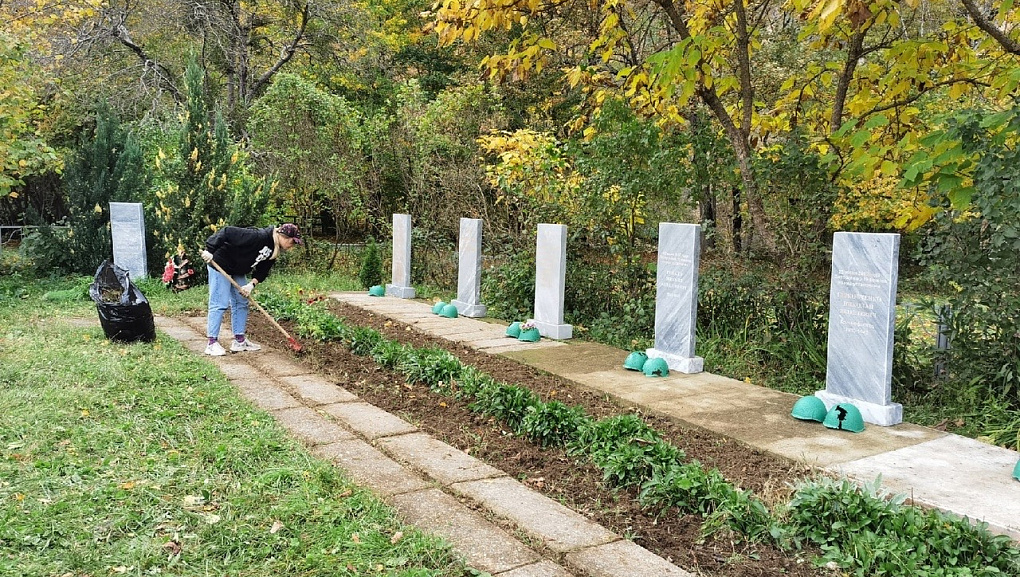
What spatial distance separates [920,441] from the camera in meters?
5.03

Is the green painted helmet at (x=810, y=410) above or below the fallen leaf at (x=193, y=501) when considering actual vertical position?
above

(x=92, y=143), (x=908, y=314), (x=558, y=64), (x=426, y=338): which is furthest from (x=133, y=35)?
(x=908, y=314)

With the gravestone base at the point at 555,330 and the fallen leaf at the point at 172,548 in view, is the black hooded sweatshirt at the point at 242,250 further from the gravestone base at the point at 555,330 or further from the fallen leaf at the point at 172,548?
the fallen leaf at the point at 172,548

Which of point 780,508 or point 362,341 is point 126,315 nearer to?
point 362,341

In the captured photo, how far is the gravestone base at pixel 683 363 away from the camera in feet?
22.8

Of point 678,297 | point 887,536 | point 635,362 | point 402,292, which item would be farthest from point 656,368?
point 402,292

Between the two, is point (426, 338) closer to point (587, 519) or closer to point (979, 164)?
point (587, 519)

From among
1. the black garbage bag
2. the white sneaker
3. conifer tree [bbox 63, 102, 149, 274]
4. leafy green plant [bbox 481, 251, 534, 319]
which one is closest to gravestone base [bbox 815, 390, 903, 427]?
leafy green plant [bbox 481, 251, 534, 319]

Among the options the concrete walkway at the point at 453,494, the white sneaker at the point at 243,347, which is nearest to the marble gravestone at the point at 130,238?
the white sneaker at the point at 243,347

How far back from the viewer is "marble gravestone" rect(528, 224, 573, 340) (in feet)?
Answer: 27.7

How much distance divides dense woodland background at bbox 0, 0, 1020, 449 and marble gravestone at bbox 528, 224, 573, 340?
566 mm

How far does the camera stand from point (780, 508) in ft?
12.9

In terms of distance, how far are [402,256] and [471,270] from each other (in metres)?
2.03

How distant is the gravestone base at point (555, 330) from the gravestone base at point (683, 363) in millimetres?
1512
